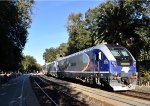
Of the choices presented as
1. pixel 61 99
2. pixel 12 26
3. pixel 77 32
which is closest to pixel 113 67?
pixel 61 99

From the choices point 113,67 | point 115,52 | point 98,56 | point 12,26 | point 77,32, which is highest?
point 77,32

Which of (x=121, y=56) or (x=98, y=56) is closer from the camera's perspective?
(x=121, y=56)

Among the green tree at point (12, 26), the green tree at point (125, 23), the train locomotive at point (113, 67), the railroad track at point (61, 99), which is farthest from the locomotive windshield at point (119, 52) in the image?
the green tree at point (125, 23)

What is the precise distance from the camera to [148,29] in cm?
4288

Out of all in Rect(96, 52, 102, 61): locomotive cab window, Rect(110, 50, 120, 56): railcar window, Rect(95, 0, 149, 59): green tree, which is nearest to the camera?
Rect(110, 50, 120, 56): railcar window

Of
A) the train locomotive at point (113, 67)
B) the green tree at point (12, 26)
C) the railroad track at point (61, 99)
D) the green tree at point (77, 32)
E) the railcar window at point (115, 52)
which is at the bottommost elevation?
the railroad track at point (61, 99)

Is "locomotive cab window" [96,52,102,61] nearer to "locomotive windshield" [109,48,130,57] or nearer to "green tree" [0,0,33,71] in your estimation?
"locomotive windshield" [109,48,130,57]

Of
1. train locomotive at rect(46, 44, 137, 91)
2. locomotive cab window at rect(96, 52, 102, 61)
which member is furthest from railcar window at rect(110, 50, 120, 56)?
locomotive cab window at rect(96, 52, 102, 61)

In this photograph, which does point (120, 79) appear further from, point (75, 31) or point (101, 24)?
point (75, 31)

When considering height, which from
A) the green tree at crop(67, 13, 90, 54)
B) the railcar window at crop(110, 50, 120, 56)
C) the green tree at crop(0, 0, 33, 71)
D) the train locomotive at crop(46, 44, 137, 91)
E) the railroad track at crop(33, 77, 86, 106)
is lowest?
the railroad track at crop(33, 77, 86, 106)

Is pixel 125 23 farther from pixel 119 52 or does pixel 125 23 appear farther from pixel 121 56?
pixel 121 56

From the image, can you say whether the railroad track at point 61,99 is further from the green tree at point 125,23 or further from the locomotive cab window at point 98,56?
the green tree at point 125,23

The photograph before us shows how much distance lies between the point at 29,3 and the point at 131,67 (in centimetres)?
2359

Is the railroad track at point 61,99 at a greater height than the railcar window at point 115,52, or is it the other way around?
the railcar window at point 115,52
